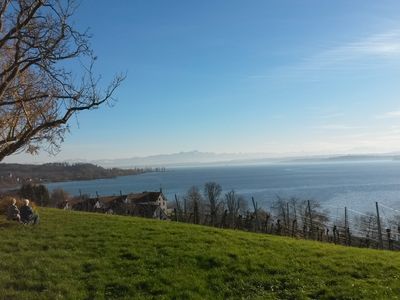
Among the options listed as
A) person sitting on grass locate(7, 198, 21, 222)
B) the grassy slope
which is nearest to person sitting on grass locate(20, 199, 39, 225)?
person sitting on grass locate(7, 198, 21, 222)

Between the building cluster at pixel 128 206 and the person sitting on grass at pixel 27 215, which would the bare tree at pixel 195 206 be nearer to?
the building cluster at pixel 128 206

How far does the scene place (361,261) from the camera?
1359 cm

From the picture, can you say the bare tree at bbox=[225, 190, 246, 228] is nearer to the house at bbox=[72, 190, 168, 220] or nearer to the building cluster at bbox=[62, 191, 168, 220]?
the building cluster at bbox=[62, 191, 168, 220]

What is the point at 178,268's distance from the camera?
11953 mm

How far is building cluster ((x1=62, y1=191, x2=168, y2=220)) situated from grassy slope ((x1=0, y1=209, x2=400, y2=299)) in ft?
142

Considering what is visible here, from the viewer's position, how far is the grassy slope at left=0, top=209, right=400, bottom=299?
10.2 meters

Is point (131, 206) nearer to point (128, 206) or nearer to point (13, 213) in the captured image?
point (128, 206)

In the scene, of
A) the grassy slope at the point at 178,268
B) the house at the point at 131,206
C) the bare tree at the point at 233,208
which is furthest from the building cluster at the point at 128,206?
the grassy slope at the point at 178,268

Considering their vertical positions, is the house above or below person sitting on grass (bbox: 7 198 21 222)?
below

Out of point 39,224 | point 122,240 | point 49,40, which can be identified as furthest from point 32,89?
point 122,240

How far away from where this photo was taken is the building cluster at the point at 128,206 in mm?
67344

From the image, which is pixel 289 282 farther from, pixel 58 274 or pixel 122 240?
pixel 122 240

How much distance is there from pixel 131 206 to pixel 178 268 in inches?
2521

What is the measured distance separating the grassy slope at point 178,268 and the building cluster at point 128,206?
43.2 m
